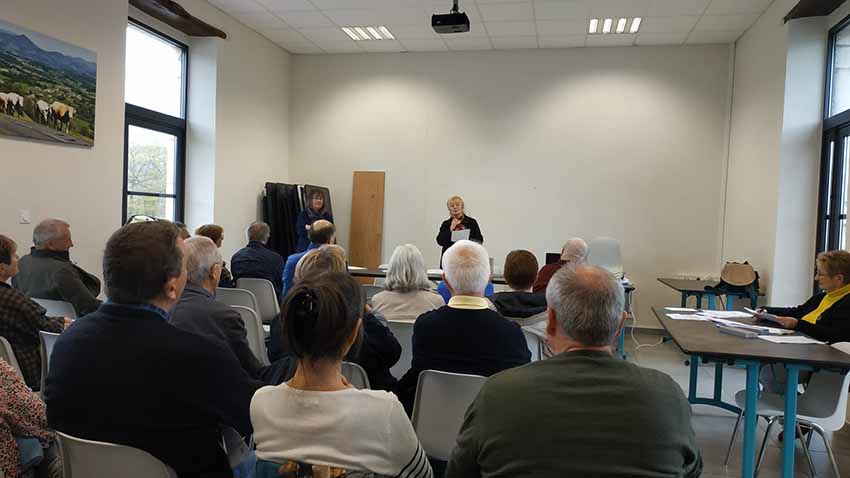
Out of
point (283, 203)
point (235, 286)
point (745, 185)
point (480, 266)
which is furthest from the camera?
point (283, 203)

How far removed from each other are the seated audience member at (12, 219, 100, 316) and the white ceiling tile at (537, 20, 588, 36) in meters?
5.40

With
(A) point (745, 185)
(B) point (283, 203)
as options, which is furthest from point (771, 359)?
(B) point (283, 203)

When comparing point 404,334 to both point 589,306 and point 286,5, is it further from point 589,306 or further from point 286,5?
point 286,5

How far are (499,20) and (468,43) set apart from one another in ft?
3.34

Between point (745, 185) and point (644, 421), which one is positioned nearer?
point (644, 421)

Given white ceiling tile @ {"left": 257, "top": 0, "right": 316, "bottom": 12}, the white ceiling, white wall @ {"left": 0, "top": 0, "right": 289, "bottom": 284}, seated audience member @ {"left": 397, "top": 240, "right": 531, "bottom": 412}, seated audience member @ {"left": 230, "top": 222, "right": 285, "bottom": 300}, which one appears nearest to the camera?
seated audience member @ {"left": 397, "top": 240, "right": 531, "bottom": 412}

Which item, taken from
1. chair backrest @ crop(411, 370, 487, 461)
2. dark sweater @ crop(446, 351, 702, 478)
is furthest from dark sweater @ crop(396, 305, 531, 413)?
dark sweater @ crop(446, 351, 702, 478)

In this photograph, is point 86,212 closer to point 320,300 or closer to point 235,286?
point 235,286

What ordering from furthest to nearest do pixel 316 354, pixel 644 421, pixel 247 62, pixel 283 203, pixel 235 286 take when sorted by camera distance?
pixel 283 203, pixel 247 62, pixel 235 286, pixel 316 354, pixel 644 421

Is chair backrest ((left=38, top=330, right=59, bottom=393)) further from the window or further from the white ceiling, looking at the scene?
the white ceiling

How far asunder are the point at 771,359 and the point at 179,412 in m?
2.50

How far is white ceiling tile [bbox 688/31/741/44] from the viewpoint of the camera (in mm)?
7113

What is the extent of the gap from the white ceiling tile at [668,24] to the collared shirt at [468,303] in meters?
5.42

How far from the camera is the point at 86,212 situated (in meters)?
5.16
